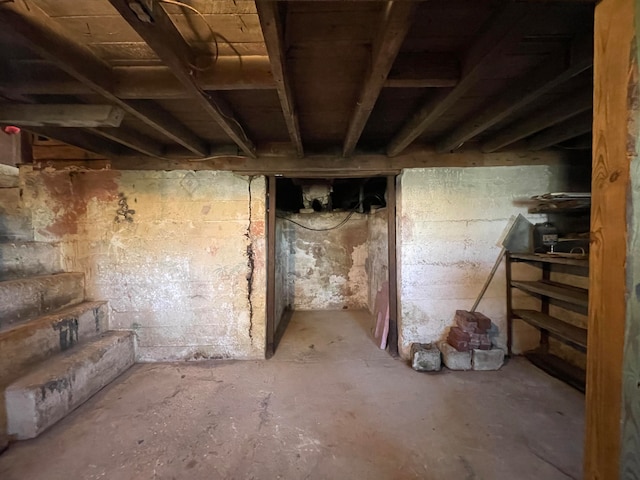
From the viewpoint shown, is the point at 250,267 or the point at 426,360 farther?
the point at 250,267

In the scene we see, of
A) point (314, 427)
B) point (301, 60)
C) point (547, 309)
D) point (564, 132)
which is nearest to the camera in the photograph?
point (301, 60)

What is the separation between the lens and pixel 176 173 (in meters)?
2.74

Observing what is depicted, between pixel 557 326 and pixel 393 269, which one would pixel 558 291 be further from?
pixel 393 269

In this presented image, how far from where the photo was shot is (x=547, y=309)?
2730 mm

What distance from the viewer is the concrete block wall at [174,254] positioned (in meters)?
2.72

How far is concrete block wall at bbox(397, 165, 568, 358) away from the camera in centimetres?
273

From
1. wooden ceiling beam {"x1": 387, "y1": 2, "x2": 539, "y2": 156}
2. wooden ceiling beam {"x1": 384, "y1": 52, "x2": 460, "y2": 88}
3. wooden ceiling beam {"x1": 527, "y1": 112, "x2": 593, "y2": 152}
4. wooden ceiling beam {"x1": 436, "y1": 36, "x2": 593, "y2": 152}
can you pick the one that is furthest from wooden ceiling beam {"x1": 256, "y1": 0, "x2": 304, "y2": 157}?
wooden ceiling beam {"x1": 527, "y1": 112, "x2": 593, "y2": 152}

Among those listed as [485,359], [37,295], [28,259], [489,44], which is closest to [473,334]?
[485,359]

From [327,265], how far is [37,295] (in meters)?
3.50

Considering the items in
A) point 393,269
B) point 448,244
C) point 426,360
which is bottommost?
point 426,360

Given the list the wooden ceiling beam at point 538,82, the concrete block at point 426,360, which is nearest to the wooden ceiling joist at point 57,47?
the wooden ceiling beam at point 538,82

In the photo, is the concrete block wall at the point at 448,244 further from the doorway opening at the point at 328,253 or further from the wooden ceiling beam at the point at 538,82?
the doorway opening at the point at 328,253

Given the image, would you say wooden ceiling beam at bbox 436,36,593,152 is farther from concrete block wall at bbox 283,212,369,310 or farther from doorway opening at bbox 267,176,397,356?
concrete block wall at bbox 283,212,369,310

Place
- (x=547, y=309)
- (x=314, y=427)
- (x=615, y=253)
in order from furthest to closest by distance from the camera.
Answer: (x=547, y=309), (x=314, y=427), (x=615, y=253)
